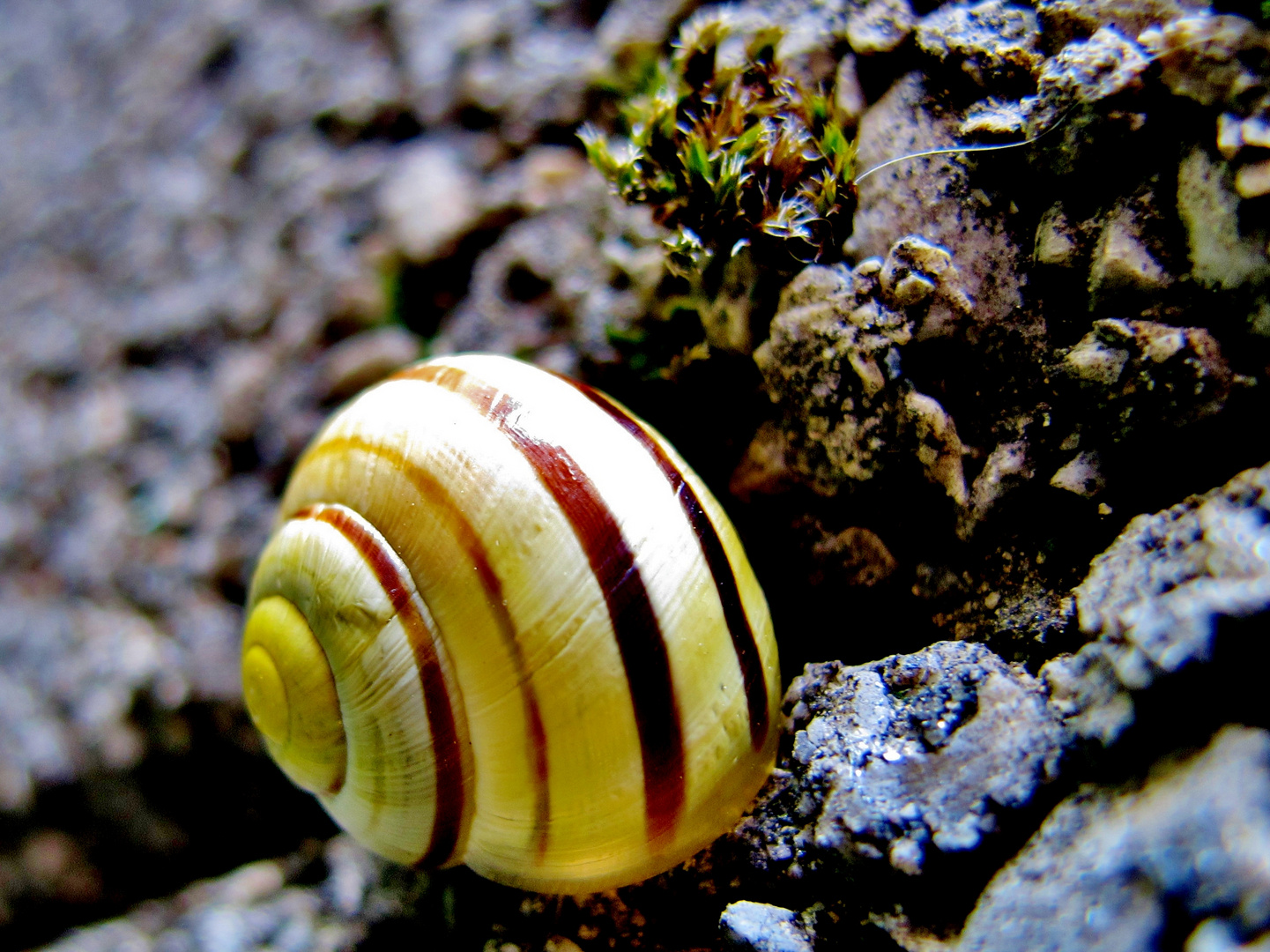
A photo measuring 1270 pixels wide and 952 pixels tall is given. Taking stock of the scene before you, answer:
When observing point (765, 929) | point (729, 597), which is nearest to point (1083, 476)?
point (729, 597)

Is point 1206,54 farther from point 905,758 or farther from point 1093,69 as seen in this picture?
point 905,758

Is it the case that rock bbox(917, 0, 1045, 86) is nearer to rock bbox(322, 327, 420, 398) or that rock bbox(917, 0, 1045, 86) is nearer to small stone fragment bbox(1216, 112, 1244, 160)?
small stone fragment bbox(1216, 112, 1244, 160)

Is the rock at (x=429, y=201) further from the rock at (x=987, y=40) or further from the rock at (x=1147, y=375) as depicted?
the rock at (x=1147, y=375)

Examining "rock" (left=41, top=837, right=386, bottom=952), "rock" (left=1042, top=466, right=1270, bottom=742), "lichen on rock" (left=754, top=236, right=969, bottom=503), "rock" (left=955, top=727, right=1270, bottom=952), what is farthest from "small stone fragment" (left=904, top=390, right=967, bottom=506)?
"rock" (left=41, top=837, right=386, bottom=952)

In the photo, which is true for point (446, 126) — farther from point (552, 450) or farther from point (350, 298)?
point (552, 450)

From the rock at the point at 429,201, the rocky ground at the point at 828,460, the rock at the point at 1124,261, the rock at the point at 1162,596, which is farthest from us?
the rock at the point at 429,201

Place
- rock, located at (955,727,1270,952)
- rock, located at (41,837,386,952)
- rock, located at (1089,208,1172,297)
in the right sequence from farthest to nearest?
rock, located at (41,837,386,952) < rock, located at (1089,208,1172,297) < rock, located at (955,727,1270,952)

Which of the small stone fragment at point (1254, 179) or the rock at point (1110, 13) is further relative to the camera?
the rock at point (1110, 13)

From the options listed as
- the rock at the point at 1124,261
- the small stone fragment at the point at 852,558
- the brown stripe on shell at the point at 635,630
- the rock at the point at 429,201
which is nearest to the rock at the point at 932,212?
the rock at the point at 1124,261

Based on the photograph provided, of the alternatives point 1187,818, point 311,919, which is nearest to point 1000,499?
point 1187,818
